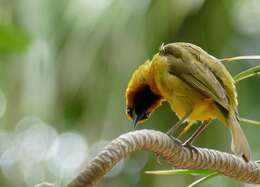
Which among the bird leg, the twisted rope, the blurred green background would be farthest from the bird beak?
the blurred green background

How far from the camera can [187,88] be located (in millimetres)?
2178

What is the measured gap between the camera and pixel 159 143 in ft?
4.59

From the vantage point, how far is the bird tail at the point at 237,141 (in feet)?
5.69

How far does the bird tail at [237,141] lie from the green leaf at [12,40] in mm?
614

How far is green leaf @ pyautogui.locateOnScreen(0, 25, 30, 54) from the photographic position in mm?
1324

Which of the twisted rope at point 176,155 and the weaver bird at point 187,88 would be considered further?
the weaver bird at point 187,88

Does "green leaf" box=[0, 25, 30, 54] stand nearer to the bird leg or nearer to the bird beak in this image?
the bird leg

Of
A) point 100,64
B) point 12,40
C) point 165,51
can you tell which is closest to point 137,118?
point 165,51

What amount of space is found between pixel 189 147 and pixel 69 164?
11.2 feet

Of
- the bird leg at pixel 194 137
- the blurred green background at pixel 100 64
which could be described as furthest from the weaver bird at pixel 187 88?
the blurred green background at pixel 100 64

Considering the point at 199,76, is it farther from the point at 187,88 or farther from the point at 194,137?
the point at 194,137

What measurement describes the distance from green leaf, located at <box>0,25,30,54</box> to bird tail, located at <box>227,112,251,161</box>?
61cm

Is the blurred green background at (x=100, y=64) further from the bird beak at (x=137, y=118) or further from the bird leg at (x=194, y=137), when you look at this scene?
the bird leg at (x=194, y=137)

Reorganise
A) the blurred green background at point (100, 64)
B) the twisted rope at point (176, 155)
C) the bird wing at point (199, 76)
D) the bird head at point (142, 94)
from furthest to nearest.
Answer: the blurred green background at point (100, 64) < the bird head at point (142, 94) < the bird wing at point (199, 76) < the twisted rope at point (176, 155)
